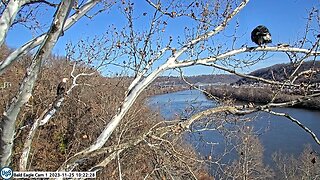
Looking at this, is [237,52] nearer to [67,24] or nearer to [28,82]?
[67,24]

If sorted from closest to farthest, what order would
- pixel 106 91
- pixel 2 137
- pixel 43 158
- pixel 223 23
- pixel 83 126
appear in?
pixel 2 137 < pixel 223 23 < pixel 43 158 < pixel 106 91 < pixel 83 126

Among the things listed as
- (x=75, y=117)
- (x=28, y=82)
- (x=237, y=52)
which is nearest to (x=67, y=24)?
(x=28, y=82)

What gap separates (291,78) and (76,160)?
7.89ft

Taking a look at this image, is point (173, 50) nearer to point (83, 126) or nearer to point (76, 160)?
point (76, 160)

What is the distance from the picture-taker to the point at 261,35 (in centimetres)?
319

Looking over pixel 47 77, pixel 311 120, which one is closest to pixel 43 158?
pixel 47 77

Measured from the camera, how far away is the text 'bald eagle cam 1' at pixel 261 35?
125 inches

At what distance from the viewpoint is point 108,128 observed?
336 centimetres

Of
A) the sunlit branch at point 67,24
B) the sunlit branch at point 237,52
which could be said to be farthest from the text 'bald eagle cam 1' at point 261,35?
the sunlit branch at point 67,24

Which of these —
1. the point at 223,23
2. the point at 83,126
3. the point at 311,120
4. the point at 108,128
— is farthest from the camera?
the point at 311,120

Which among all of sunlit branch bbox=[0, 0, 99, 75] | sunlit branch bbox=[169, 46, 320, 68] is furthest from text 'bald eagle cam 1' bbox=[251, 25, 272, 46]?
sunlit branch bbox=[0, 0, 99, 75]

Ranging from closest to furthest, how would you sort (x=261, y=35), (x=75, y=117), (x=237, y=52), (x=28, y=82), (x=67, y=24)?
1. (x=28, y=82)
2. (x=67, y=24)
3. (x=261, y=35)
4. (x=237, y=52)
5. (x=75, y=117)

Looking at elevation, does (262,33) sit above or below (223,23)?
below

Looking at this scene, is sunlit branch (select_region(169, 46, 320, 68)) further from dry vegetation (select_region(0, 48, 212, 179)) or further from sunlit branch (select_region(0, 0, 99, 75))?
dry vegetation (select_region(0, 48, 212, 179))
